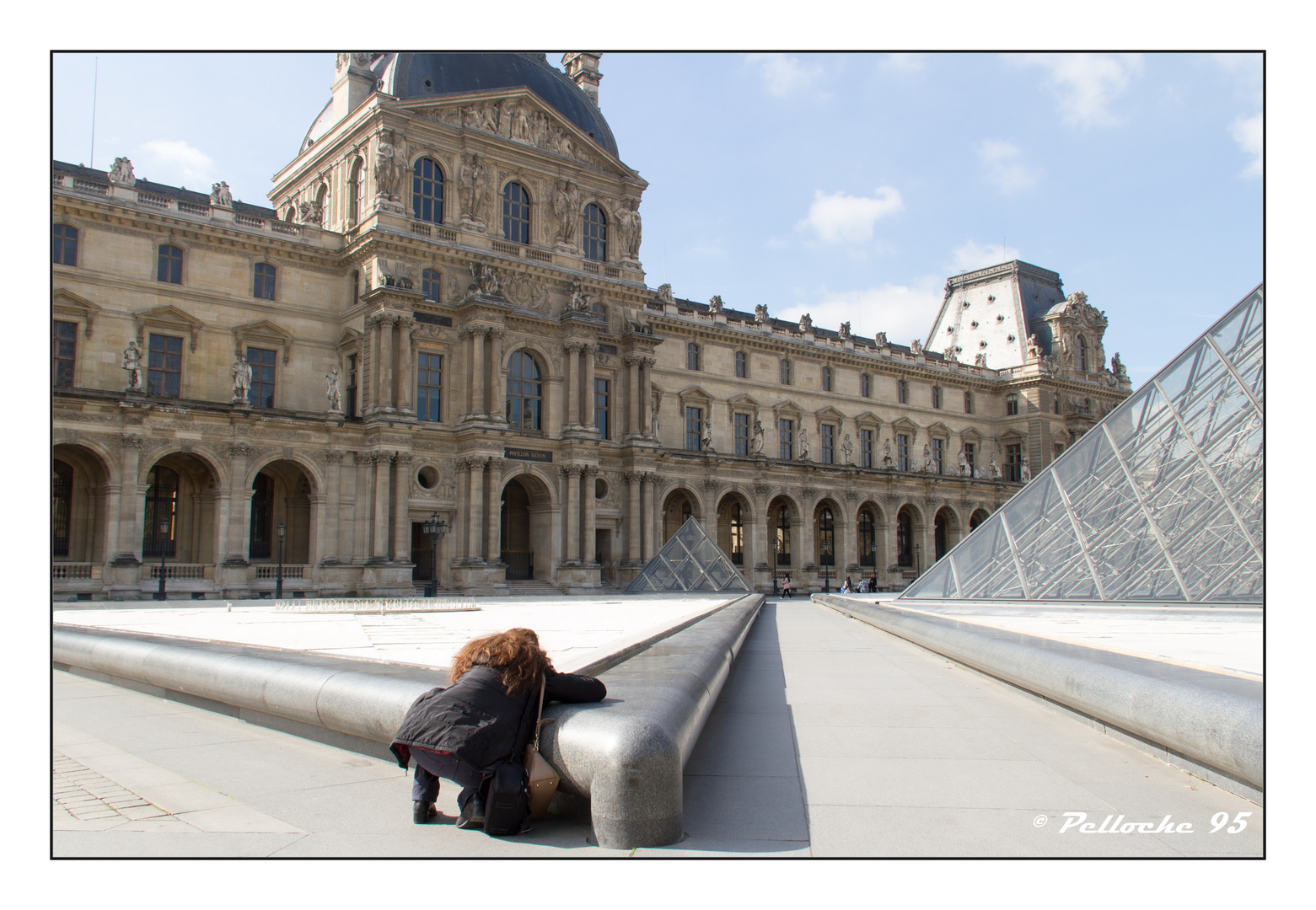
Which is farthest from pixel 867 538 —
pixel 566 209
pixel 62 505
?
pixel 62 505

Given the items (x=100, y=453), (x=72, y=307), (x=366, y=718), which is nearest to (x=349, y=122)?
(x=72, y=307)

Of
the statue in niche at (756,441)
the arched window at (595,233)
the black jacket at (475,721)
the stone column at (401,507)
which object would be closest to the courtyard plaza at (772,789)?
the black jacket at (475,721)

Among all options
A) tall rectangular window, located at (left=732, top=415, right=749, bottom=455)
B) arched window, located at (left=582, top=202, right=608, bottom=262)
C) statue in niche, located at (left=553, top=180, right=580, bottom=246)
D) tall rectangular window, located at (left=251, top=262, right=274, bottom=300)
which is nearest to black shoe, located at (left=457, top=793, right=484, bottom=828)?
tall rectangular window, located at (left=251, top=262, right=274, bottom=300)

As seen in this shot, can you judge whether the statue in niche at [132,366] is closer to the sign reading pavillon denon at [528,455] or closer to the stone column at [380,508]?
the stone column at [380,508]

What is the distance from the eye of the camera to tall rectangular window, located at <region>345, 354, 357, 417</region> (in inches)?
1599

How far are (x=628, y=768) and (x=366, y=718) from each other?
94.9 inches

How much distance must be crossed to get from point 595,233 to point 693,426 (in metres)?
12.7

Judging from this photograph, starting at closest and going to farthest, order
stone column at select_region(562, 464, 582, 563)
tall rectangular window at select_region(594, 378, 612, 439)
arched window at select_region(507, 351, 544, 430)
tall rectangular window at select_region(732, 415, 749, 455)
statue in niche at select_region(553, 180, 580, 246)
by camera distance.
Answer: stone column at select_region(562, 464, 582, 563)
arched window at select_region(507, 351, 544, 430)
statue in niche at select_region(553, 180, 580, 246)
tall rectangular window at select_region(594, 378, 612, 439)
tall rectangular window at select_region(732, 415, 749, 455)

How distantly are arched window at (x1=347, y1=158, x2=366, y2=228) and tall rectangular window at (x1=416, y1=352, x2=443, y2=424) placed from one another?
671 cm

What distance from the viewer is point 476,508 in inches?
1581

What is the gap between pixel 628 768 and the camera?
500cm

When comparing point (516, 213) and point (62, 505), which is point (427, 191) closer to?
point (516, 213)

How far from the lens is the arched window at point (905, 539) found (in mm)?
64688

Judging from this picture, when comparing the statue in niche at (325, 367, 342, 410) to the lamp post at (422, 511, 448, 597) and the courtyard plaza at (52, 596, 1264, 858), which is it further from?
the courtyard plaza at (52, 596, 1264, 858)
